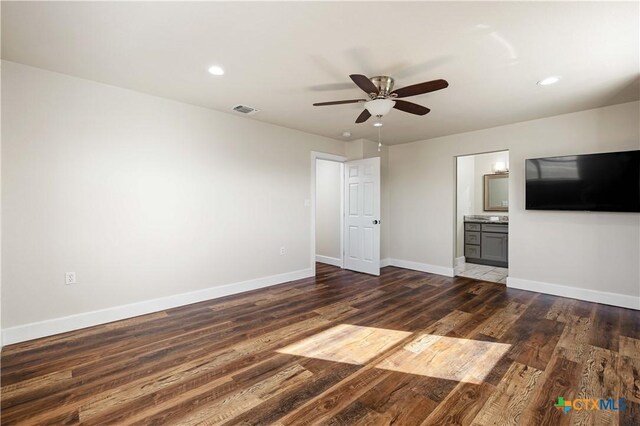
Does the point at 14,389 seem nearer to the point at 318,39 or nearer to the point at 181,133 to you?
the point at 181,133

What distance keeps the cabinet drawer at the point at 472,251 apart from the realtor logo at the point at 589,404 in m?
4.45

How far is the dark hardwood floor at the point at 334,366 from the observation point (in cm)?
175

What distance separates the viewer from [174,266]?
11.6 feet

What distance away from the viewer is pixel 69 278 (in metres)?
2.85

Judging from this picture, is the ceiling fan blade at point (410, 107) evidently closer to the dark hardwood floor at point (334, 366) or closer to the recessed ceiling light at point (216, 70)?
the recessed ceiling light at point (216, 70)

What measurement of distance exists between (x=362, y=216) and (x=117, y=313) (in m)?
3.89

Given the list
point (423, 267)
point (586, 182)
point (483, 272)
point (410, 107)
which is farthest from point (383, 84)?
point (483, 272)

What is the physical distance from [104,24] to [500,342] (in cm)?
415

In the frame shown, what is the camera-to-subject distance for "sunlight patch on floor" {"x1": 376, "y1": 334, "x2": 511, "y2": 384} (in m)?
2.16

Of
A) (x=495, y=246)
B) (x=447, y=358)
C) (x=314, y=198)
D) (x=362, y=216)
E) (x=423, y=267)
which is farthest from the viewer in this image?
(x=495, y=246)

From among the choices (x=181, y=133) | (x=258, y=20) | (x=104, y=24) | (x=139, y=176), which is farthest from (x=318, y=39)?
(x=139, y=176)

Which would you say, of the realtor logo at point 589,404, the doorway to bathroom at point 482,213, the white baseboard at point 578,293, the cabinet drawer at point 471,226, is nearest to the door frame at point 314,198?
the doorway to bathroom at point 482,213

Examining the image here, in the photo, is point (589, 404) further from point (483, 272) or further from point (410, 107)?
point (483, 272)

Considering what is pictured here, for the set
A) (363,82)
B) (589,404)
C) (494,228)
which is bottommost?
(589,404)
